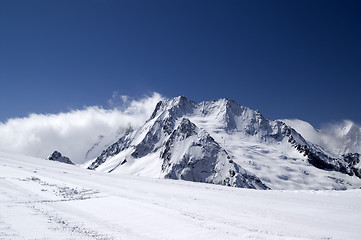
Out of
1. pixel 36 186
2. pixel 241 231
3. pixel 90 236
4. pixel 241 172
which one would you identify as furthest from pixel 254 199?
pixel 241 172

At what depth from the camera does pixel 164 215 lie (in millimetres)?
19953

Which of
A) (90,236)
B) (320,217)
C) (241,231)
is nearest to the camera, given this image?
(90,236)

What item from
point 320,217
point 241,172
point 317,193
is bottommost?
point 320,217

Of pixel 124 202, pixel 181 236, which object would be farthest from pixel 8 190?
pixel 181 236

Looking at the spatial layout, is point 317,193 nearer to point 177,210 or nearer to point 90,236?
point 177,210

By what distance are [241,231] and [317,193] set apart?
20.0m

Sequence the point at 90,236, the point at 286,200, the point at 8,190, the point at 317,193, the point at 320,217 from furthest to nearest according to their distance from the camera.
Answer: the point at 317,193 → the point at 286,200 → the point at 8,190 → the point at 320,217 → the point at 90,236

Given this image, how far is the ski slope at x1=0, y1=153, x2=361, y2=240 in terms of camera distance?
1564 centimetres

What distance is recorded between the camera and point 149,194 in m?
29.1

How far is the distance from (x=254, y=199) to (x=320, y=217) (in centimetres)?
809

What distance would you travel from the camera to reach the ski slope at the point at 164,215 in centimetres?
1564

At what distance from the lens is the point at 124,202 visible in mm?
24016

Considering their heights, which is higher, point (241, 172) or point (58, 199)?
point (241, 172)

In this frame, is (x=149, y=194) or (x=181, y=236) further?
(x=149, y=194)
